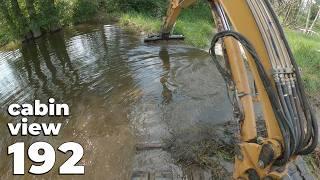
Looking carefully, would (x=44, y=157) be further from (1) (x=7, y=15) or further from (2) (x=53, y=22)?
(2) (x=53, y=22)

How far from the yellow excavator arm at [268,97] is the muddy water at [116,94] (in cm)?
148

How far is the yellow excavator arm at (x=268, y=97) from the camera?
3016 millimetres

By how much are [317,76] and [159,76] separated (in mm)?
3205

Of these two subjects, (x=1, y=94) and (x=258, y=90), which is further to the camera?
(x=1, y=94)

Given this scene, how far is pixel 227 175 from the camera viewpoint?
4.43 meters

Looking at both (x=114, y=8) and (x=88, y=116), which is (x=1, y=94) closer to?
(x=88, y=116)

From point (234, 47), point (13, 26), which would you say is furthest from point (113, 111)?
point (13, 26)

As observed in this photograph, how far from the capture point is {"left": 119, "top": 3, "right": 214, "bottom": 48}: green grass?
9959 mm

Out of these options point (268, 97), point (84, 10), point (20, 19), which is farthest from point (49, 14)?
point (268, 97)

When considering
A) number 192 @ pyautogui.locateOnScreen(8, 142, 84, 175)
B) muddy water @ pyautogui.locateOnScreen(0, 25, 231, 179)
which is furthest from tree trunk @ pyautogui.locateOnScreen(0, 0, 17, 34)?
number 192 @ pyautogui.locateOnScreen(8, 142, 84, 175)

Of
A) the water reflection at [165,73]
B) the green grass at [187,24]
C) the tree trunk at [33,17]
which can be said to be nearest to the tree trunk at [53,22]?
the tree trunk at [33,17]

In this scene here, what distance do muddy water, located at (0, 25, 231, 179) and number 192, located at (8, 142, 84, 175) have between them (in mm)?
86

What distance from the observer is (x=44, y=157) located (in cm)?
505

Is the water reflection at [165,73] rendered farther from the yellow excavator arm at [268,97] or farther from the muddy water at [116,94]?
the yellow excavator arm at [268,97]
